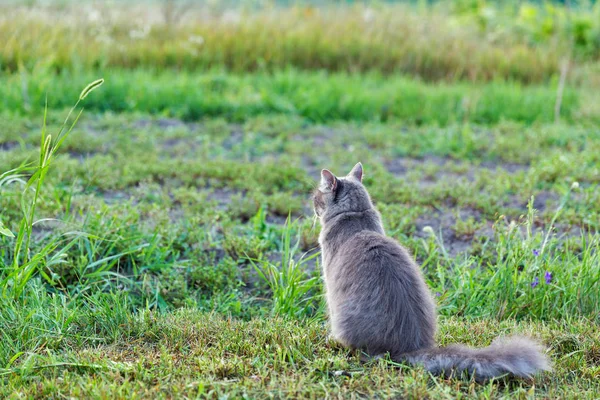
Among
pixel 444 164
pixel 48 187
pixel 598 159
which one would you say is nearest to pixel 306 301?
pixel 48 187

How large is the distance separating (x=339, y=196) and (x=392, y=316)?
874mm

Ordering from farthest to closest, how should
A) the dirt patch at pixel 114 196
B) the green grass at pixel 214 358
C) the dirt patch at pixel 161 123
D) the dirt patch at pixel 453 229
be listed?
the dirt patch at pixel 161 123, the dirt patch at pixel 114 196, the dirt patch at pixel 453 229, the green grass at pixel 214 358

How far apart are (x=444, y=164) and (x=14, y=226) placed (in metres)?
4.19

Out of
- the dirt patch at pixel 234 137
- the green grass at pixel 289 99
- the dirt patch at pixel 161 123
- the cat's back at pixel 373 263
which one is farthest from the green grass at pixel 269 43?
the cat's back at pixel 373 263

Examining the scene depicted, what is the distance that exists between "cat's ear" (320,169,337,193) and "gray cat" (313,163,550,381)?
0.29 metres

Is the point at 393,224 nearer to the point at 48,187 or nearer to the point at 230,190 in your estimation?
the point at 230,190

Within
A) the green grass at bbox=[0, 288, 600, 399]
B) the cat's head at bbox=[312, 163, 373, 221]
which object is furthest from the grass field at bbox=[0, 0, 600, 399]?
the cat's head at bbox=[312, 163, 373, 221]

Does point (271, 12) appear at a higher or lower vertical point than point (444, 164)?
higher

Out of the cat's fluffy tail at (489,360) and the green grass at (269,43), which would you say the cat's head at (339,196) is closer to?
the cat's fluffy tail at (489,360)

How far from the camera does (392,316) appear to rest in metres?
3.22

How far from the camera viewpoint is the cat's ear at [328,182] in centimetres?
380

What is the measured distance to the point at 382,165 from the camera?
21.8ft

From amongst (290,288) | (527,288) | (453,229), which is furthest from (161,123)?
(527,288)

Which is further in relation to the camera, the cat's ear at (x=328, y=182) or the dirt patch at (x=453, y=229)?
the dirt patch at (x=453, y=229)
